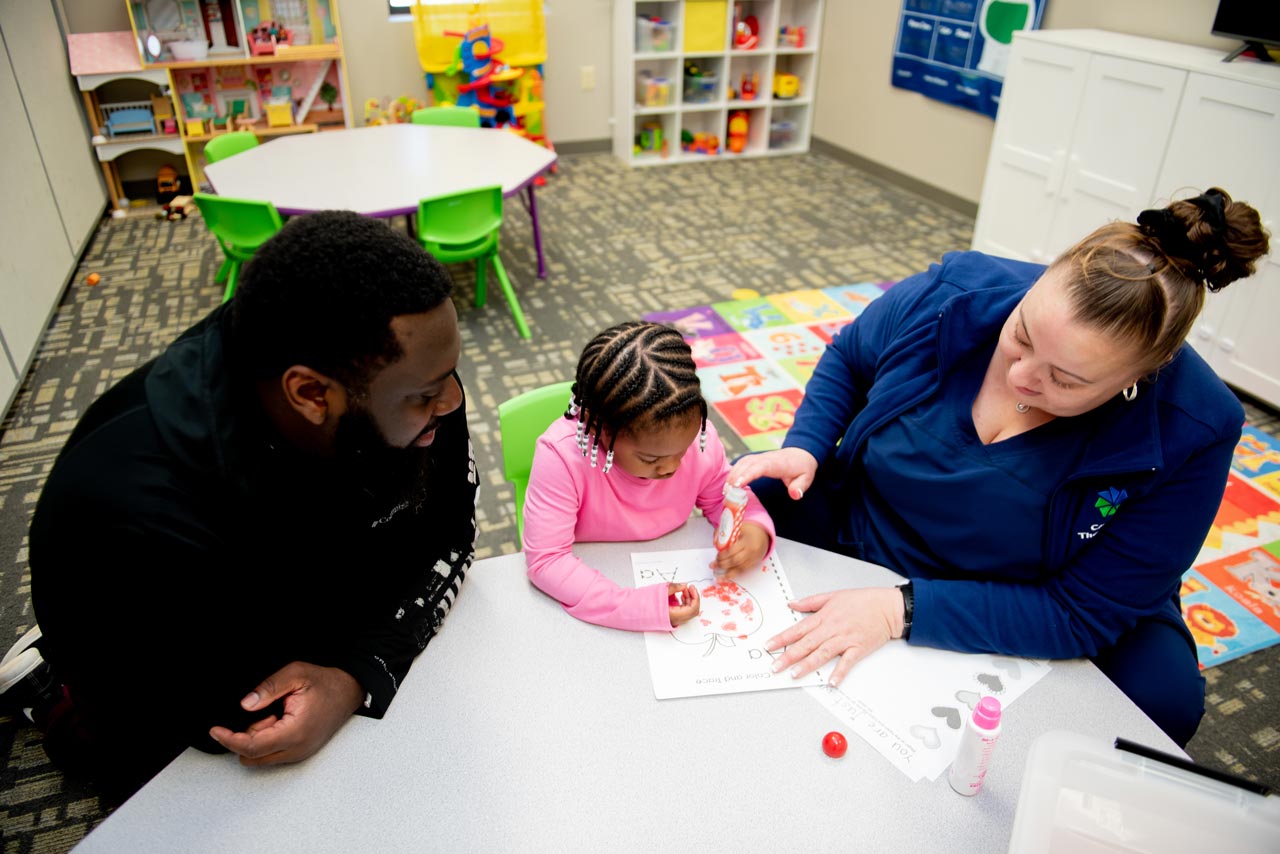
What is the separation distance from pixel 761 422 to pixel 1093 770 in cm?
211

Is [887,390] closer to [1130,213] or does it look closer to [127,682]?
[127,682]

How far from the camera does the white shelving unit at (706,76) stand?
5.39 m

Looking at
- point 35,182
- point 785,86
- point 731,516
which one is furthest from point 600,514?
point 785,86

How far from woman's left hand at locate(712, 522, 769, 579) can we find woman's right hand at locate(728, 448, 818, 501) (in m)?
0.11

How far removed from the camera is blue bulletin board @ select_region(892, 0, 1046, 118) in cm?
427

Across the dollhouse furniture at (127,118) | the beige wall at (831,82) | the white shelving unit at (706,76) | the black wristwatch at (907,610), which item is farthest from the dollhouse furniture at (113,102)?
the black wristwatch at (907,610)

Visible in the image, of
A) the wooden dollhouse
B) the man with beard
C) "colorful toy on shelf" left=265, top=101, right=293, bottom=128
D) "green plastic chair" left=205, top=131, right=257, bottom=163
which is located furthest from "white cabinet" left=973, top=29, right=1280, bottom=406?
"colorful toy on shelf" left=265, top=101, right=293, bottom=128

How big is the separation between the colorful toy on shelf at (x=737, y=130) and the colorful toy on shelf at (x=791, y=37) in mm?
515

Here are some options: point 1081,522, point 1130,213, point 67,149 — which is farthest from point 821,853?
point 67,149

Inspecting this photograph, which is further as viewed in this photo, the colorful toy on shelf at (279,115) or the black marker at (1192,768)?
the colorful toy on shelf at (279,115)

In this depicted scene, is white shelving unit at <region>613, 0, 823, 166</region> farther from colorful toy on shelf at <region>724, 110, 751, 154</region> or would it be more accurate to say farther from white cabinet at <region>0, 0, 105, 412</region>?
white cabinet at <region>0, 0, 105, 412</region>

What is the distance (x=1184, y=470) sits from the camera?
3.67 ft

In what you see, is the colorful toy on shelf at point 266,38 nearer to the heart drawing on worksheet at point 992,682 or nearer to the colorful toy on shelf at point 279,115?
the colorful toy on shelf at point 279,115

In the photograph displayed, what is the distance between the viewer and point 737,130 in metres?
5.76
